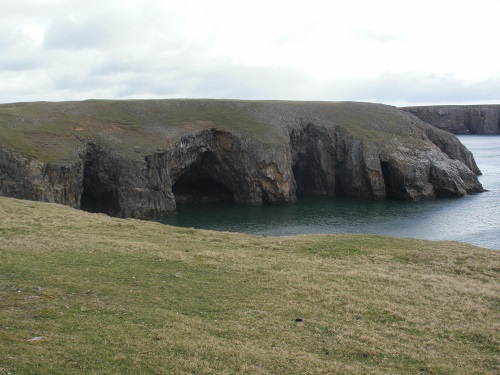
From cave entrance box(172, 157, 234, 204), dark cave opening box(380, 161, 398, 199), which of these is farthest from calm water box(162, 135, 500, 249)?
dark cave opening box(380, 161, 398, 199)

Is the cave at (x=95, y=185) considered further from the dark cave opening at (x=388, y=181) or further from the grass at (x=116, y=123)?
the dark cave opening at (x=388, y=181)

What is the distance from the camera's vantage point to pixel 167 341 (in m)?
16.9

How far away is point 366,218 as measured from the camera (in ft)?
231

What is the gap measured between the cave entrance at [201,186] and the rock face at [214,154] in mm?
200

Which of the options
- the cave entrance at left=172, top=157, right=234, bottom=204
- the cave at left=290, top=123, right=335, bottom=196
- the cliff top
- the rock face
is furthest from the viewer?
the cave at left=290, top=123, right=335, bottom=196

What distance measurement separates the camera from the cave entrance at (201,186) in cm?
8819

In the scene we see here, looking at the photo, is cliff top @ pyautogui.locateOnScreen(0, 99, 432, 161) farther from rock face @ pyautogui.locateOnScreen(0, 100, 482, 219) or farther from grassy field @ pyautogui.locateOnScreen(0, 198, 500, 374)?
grassy field @ pyautogui.locateOnScreen(0, 198, 500, 374)

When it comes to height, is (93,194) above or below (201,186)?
above

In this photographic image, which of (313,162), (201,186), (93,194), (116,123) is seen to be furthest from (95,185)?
(313,162)

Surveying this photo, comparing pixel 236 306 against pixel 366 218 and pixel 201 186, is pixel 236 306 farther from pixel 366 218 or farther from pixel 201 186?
pixel 201 186

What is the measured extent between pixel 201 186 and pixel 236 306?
235ft

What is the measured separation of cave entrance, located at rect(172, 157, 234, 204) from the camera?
88188mm

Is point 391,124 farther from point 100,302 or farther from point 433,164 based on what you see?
point 100,302

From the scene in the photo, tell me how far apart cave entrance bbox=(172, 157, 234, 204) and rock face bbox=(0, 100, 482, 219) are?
7.9 inches
